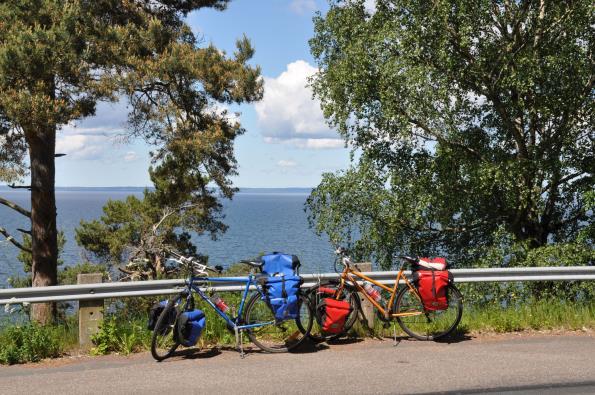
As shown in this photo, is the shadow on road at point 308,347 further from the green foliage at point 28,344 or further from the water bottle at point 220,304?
the green foliage at point 28,344

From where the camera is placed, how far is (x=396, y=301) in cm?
733

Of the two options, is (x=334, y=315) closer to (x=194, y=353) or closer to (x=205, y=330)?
(x=205, y=330)

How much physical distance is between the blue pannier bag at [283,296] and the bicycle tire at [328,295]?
1.12 feet

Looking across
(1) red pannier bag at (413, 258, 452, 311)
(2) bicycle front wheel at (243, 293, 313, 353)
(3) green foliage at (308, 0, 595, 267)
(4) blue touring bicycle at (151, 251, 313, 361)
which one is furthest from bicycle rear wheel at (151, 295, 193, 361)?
(3) green foliage at (308, 0, 595, 267)

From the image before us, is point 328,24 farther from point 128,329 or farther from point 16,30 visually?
point 128,329

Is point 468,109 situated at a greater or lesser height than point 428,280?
greater

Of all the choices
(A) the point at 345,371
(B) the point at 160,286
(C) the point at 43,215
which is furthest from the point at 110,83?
(A) the point at 345,371

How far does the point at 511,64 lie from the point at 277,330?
10697mm

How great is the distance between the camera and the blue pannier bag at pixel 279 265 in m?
7.04

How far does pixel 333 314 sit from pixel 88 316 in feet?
9.41

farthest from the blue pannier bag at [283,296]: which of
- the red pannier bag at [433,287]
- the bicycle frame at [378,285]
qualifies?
the red pannier bag at [433,287]

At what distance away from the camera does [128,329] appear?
7.14m

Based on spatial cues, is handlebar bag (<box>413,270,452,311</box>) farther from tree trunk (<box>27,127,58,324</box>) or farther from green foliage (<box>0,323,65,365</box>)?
tree trunk (<box>27,127,58,324</box>)

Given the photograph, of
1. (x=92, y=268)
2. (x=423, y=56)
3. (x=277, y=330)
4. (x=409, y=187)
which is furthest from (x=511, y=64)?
(x=92, y=268)
